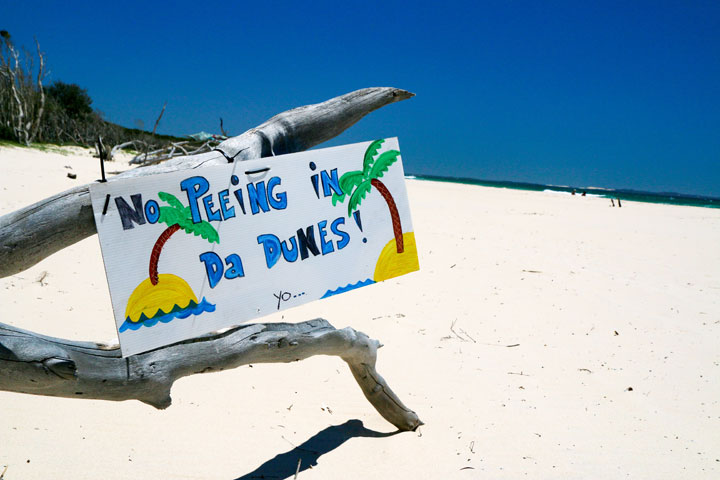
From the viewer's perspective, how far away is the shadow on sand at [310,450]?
106 inches

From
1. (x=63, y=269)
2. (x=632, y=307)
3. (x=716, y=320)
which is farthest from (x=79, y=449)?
(x=716, y=320)

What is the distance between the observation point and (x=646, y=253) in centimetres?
838

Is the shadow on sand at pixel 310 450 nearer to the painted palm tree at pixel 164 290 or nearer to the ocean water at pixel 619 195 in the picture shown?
the painted palm tree at pixel 164 290

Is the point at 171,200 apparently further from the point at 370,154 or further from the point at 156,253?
the point at 370,154

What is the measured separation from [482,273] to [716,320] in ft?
8.34

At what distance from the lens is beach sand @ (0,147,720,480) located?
2.79 meters

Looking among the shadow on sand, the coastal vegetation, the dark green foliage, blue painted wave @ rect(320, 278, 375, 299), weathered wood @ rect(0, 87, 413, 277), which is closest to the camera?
weathered wood @ rect(0, 87, 413, 277)

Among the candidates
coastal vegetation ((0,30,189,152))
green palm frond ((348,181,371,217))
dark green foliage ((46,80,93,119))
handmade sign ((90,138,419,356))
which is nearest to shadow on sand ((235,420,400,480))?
handmade sign ((90,138,419,356))

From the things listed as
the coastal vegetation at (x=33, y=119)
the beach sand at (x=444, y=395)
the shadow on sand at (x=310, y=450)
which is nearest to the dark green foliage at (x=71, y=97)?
the coastal vegetation at (x=33, y=119)

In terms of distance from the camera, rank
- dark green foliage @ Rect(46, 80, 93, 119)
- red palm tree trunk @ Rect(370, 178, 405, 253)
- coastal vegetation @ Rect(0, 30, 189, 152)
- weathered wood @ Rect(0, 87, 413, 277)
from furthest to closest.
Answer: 1. dark green foliage @ Rect(46, 80, 93, 119)
2. coastal vegetation @ Rect(0, 30, 189, 152)
3. red palm tree trunk @ Rect(370, 178, 405, 253)
4. weathered wood @ Rect(0, 87, 413, 277)

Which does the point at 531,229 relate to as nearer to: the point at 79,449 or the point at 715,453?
the point at 715,453

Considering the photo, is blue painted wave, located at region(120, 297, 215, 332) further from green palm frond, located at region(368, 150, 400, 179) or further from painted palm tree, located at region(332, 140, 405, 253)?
green palm frond, located at region(368, 150, 400, 179)

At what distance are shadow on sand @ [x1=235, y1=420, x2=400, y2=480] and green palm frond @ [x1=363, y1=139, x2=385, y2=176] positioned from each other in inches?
64.0

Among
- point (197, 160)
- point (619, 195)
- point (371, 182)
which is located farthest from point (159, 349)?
point (619, 195)
